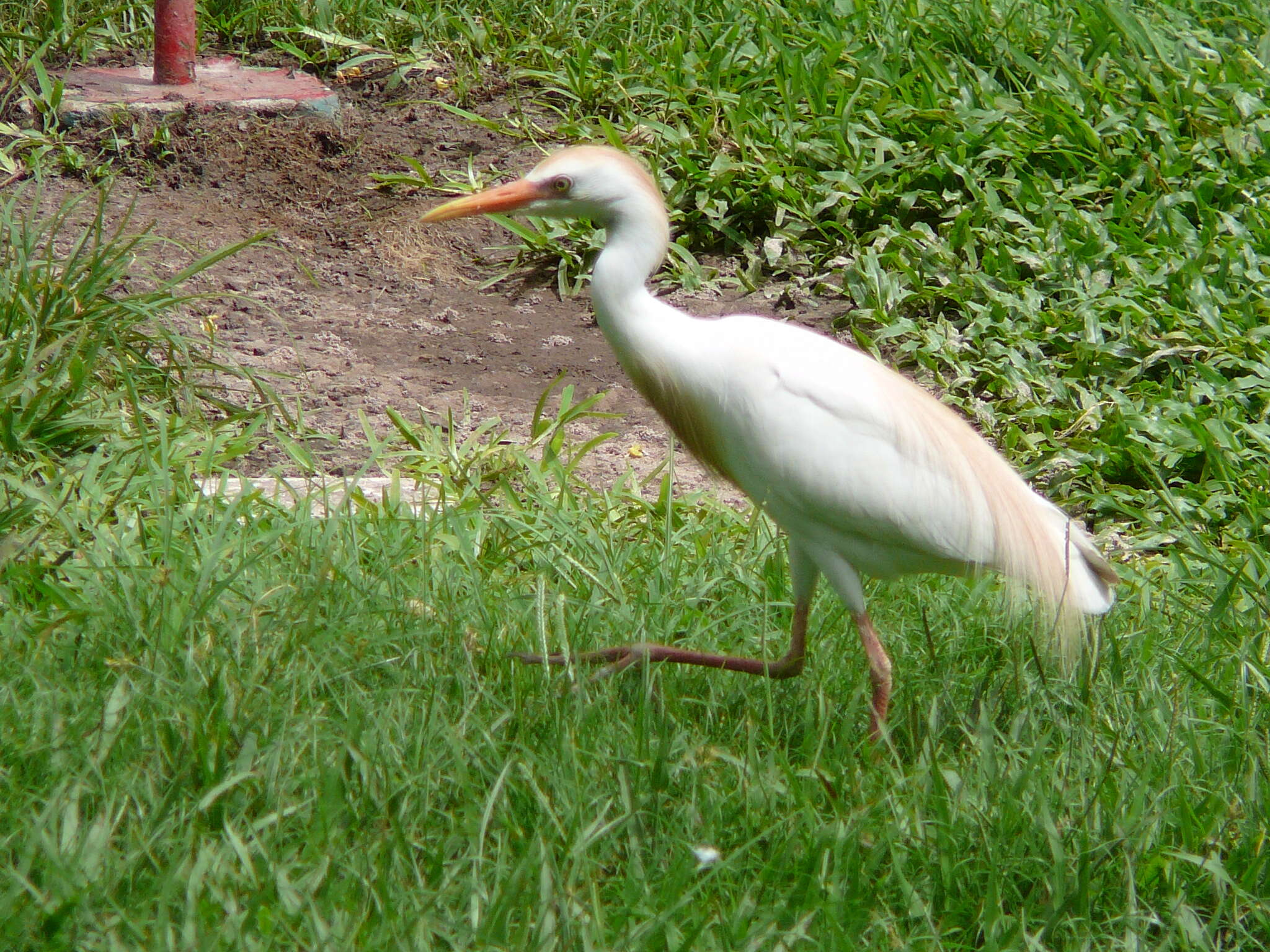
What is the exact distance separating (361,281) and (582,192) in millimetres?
2317

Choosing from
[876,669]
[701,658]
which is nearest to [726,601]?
[701,658]

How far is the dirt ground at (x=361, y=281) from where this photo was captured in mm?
4371

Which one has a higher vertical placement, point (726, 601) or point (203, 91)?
point (203, 91)

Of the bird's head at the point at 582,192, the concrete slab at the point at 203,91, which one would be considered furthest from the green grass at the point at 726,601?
the bird's head at the point at 582,192

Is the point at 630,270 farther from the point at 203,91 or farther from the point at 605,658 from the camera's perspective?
the point at 203,91

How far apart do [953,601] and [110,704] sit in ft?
6.70

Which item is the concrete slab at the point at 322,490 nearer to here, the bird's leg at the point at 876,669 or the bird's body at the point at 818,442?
the bird's body at the point at 818,442

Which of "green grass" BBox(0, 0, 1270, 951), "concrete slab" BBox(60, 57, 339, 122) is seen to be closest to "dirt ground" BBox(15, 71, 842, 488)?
"concrete slab" BBox(60, 57, 339, 122)

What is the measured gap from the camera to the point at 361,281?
5.06 metres

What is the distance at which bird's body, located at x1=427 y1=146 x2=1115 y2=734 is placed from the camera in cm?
283

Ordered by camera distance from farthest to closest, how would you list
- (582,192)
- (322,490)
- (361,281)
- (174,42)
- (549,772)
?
(174,42)
(361,281)
(322,490)
(582,192)
(549,772)

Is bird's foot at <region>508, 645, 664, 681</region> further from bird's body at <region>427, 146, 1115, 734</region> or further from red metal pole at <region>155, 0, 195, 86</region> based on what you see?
red metal pole at <region>155, 0, 195, 86</region>

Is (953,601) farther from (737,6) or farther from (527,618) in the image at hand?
(737,6)

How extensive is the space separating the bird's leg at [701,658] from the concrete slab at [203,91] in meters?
3.44
